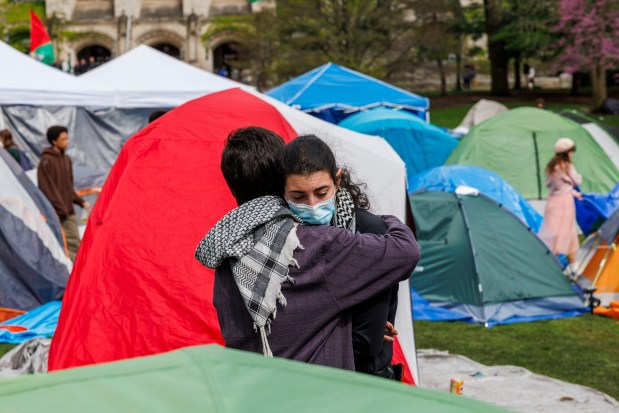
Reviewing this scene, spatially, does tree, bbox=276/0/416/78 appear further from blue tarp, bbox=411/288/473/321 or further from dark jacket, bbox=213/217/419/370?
dark jacket, bbox=213/217/419/370

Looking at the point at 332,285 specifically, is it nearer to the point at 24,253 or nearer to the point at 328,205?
the point at 328,205

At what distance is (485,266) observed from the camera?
8.25 meters

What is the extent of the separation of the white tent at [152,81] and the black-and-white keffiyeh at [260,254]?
41.1ft

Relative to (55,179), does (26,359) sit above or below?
below

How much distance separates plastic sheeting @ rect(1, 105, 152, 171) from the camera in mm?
17641

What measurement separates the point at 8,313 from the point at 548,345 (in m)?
4.24

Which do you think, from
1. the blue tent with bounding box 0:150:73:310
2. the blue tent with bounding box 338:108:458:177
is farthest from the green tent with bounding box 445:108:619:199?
the blue tent with bounding box 0:150:73:310

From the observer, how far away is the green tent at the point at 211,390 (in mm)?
1306

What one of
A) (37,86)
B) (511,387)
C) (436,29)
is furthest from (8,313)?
(436,29)

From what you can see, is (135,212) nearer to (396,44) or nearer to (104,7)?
(396,44)

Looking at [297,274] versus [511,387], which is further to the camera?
[511,387]

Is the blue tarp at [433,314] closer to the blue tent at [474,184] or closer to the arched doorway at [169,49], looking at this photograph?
the blue tent at [474,184]

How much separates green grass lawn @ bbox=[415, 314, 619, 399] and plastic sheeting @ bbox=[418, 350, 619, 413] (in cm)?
25

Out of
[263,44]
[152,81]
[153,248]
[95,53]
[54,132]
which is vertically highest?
[95,53]
